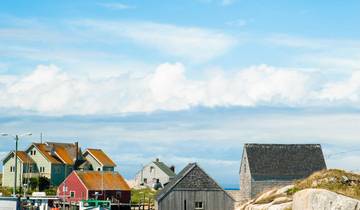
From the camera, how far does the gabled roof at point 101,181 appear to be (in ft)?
316

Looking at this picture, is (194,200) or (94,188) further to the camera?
(94,188)

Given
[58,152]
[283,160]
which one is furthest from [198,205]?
[58,152]

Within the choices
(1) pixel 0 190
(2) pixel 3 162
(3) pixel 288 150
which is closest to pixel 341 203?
(3) pixel 288 150

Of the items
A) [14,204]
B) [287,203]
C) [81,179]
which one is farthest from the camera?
[81,179]

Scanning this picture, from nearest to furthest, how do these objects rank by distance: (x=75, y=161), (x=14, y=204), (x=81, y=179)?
(x=14, y=204) < (x=81, y=179) < (x=75, y=161)

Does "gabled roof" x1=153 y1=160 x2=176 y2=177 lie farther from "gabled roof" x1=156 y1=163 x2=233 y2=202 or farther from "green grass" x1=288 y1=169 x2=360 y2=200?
"green grass" x1=288 y1=169 x2=360 y2=200

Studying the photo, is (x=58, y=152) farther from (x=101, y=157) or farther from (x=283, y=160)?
(x=283, y=160)

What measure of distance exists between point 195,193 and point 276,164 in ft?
36.2

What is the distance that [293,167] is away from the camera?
82.7 m

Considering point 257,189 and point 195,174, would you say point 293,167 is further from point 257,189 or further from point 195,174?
point 195,174

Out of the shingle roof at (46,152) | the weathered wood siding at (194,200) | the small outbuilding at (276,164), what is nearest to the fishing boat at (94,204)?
the weathered wood siding at (194,200)

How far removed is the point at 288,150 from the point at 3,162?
5495cm

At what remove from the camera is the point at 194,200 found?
78688 millimetres

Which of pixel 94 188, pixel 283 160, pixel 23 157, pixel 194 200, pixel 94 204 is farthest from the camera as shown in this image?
pixel 23 157
